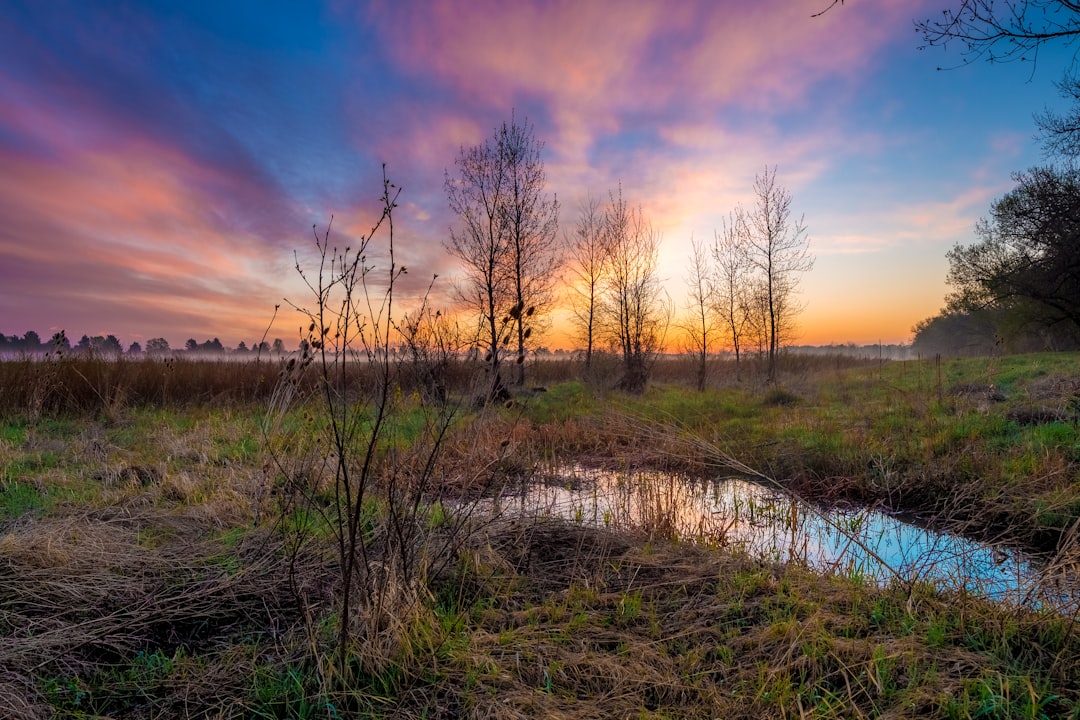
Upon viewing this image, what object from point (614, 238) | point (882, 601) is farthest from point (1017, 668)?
point (614, 238)

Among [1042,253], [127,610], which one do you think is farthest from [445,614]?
[1042,253]

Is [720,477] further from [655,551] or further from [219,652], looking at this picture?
[219,652]

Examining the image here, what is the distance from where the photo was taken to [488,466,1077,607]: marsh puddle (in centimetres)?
352

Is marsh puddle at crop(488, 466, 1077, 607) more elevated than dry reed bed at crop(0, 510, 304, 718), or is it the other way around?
dry reed bed at crop(0, 510, 304, 718)

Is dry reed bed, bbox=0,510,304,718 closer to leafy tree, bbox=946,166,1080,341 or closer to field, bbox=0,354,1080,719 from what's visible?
field, bbox=0,354,1080,719

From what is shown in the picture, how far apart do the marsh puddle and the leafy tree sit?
20.2 meters

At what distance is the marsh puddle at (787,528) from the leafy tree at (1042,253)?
794 inches

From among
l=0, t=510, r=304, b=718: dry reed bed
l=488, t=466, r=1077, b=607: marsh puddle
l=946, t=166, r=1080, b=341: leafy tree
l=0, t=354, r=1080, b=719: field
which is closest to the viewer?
l=0, t=354, r=1080, b=719: field

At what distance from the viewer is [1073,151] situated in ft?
55.5

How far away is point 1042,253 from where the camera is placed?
904 inches

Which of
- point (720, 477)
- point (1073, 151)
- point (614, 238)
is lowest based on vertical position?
point (720, 477)

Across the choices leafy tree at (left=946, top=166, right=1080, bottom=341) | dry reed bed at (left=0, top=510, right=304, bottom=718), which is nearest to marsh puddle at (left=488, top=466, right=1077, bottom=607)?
dry reed bed at (left=0, top=510, right=304, bottom=718)

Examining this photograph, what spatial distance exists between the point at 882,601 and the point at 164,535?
16.5 feet

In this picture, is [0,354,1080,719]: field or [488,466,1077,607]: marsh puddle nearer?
[0,354,1080,719]: field
